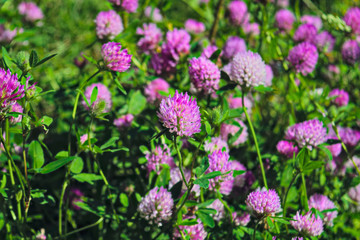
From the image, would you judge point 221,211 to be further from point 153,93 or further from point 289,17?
point 289,17

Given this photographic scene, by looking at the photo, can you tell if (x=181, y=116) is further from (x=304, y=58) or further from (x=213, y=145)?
(x=304, y=58)

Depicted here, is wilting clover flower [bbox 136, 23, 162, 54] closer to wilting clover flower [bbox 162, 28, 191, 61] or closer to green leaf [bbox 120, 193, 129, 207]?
wilting clover flower [bbox 162, 28, 191, 61]

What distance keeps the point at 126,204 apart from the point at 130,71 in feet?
1.48

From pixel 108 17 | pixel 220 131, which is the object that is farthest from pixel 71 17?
pixel 220 131

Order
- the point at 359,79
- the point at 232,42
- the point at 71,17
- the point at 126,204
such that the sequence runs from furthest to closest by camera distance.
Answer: the point at 71,17, the point at 359,79, the point at 232,42, the point at 126,204

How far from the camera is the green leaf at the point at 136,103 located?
1.22m

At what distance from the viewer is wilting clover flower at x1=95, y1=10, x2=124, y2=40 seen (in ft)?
4.05

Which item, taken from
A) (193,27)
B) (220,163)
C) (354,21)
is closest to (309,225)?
(220,163)

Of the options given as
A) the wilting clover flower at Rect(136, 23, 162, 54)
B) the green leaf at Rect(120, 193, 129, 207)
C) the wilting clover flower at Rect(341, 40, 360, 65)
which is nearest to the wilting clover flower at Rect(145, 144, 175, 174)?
the green leaf at Rect(120, 193, 129, 207)

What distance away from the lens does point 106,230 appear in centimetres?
115

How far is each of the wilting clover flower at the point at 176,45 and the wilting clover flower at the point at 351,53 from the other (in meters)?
0.73

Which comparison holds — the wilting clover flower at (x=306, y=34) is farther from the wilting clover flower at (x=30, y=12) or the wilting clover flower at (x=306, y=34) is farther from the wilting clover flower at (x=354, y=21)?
the wilting clover flower at (x=30, y=12)

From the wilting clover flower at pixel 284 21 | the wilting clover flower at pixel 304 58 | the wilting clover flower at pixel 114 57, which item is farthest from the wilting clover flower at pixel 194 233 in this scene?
the wilting clover flower at pixel 284 21

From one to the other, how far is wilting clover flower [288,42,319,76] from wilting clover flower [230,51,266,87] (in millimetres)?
326
